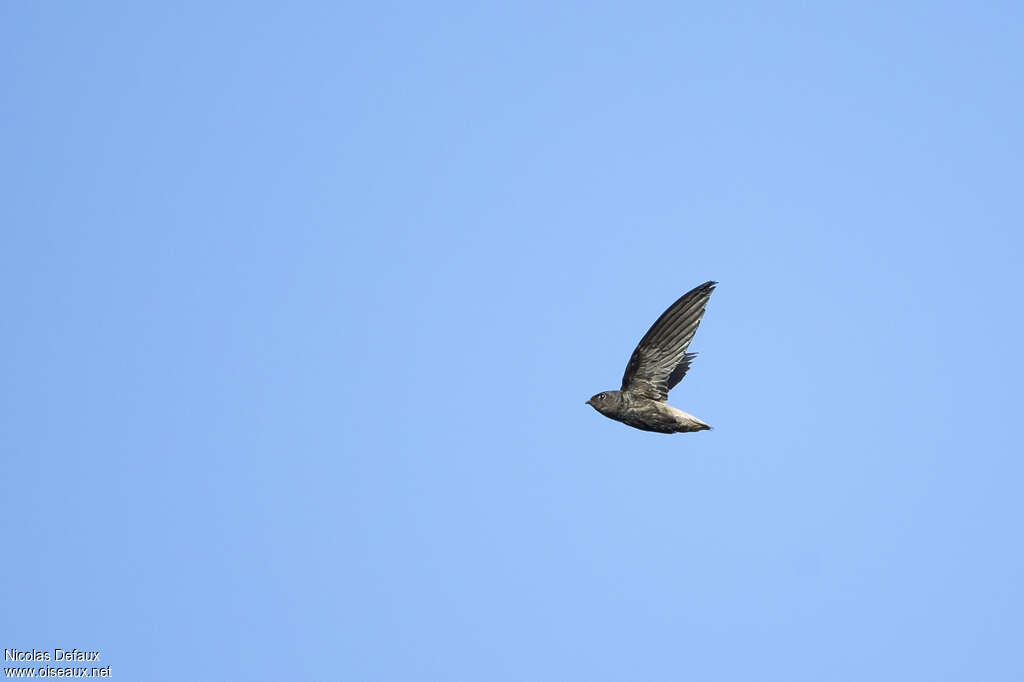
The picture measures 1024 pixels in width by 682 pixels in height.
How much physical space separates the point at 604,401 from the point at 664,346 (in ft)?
7.55

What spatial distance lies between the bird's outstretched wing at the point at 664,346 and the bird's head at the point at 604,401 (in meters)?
0.37

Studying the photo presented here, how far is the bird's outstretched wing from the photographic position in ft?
98.2

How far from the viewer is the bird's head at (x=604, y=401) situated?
31.6m

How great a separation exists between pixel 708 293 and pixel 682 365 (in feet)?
19.0

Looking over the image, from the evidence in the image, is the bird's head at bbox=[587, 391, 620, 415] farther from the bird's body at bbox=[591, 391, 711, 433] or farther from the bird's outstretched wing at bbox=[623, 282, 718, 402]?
the bird's outstretched wing at bbox=[623, 282, 718, 402]

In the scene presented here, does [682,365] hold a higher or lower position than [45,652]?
higher

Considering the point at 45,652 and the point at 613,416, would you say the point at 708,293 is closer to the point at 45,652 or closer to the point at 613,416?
the point at 613,416

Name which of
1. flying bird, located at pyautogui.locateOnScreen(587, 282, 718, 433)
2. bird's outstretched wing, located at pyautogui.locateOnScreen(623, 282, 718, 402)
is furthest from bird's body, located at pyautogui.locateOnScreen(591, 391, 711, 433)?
bird's outstretched wing, located at pyautogui.locateOnScreen(623, 282, 718, 402)

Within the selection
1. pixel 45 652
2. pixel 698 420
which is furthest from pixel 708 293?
pixel 45 652

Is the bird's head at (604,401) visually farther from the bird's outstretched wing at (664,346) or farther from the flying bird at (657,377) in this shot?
the bird's outstretched wing at (664,346)

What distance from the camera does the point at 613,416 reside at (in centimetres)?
3181

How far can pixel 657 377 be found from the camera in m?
31.3

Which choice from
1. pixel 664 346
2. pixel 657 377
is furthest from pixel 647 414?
pixel 664 346

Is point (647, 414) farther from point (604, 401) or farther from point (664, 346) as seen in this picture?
point (664, 346)
